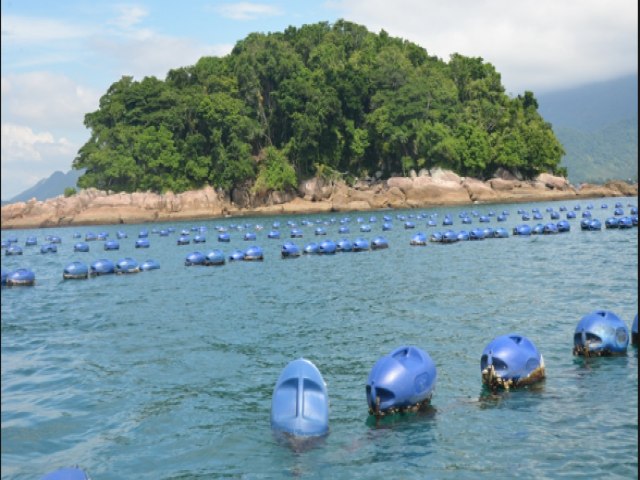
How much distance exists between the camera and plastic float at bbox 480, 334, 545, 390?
2014 cm

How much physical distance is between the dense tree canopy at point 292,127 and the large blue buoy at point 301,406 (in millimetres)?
109225

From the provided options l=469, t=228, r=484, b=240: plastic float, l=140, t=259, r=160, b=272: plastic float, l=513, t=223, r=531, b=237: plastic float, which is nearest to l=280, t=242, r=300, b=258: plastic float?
l=140, t=259, r=160, b=272: plastic float

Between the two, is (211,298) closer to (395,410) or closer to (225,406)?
(225,406)

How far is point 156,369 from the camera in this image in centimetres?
2492

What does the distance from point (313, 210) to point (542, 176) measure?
48.7 meters

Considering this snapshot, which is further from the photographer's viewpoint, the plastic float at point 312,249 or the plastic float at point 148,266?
the plastic float at point 312,249

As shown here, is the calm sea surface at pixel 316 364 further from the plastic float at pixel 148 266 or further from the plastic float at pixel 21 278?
the plastic float at pixel 148 266

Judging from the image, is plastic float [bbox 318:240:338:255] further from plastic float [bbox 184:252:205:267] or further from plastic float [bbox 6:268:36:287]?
plastic float [bbox 6:268:36:287]

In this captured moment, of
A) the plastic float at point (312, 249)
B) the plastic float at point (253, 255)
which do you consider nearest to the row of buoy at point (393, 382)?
the plastic float at point (253, 255)

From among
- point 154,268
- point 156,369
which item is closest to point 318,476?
point 156,369

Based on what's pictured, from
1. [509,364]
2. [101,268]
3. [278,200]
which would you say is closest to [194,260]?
[101,268]

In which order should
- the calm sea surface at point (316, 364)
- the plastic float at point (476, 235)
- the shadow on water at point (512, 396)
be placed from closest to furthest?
1. the calm sea surface at point (316, 364)
2. the shadow on water at point (512, 396)
3. the plastic float at point (476, 235)

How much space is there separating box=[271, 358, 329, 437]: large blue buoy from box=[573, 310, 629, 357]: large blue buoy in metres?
10.6

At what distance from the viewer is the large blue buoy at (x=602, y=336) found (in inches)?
896
